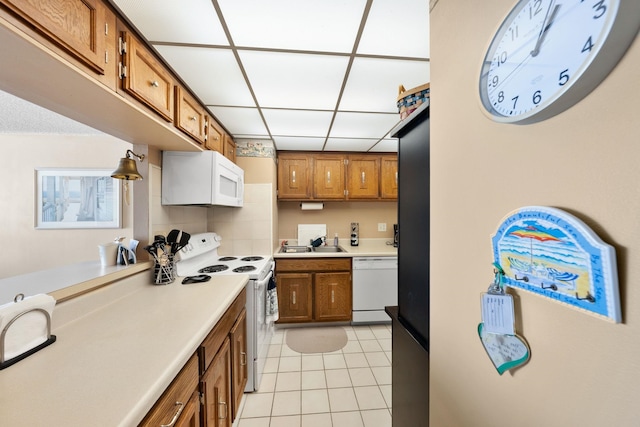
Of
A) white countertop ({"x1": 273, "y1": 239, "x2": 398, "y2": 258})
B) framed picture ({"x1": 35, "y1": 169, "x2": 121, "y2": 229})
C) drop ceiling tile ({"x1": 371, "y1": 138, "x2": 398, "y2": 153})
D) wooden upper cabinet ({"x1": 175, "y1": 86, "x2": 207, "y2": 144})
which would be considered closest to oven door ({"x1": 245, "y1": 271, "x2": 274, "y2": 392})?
white countertop ({"x1": 273, "y1": 239, "x2": 398, "y2": 258})

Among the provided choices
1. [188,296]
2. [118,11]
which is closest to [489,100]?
[118,11]

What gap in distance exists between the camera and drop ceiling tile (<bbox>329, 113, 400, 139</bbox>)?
81.0 inches

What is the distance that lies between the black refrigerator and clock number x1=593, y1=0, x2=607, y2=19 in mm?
546

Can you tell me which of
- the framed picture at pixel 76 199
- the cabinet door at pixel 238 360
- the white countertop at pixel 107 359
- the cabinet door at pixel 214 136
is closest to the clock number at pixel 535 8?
the white countertop at pixel 107 359

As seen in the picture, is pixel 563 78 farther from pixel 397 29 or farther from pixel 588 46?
pixel 397 29

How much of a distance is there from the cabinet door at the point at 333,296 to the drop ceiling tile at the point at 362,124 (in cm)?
160

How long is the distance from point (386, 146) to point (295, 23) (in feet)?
6.91

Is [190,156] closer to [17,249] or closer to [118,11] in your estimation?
[118,11]

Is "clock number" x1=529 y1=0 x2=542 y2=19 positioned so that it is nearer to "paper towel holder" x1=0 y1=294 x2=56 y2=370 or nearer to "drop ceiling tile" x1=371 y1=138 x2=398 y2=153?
"paper towel holder" x1=0 y1=294 x2=56 y2=370

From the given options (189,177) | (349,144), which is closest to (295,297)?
(189,177)

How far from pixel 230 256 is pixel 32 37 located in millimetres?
2213

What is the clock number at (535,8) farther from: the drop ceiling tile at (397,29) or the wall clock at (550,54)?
the drop ceiling tile at (397,29)

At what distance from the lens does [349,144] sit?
2857mm

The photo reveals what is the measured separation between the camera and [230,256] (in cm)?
266
